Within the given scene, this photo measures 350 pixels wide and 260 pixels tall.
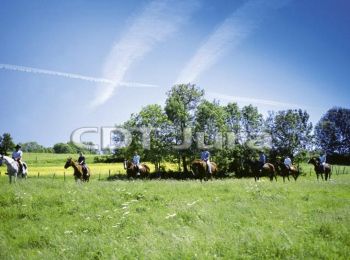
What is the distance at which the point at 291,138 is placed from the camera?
239 ft

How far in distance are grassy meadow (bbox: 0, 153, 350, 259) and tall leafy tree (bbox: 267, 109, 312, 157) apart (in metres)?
54.2

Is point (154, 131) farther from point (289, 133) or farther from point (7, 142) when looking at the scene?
point (7, 142)

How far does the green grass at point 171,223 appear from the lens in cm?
989

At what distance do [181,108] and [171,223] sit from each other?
5136 centimetres

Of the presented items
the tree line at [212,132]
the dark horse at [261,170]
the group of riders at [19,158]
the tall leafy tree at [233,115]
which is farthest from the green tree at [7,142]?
the dark horse at [261,170]

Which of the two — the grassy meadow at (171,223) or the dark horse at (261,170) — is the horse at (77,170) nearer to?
the grassy meadow at (171,223)

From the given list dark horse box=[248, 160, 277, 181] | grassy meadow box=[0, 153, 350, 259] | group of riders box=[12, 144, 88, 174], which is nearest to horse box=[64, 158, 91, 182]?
group of riders box=[12, 144, 88, 174]

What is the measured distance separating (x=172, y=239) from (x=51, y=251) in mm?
4043

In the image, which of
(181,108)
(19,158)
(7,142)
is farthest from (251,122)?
(7,142)

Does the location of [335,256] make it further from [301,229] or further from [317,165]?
[317,165]

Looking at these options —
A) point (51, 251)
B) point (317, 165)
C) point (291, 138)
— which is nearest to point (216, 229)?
point (51, 251)

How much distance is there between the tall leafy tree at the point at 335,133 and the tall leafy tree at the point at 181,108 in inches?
2974

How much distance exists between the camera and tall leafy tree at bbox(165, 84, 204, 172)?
2422 inches

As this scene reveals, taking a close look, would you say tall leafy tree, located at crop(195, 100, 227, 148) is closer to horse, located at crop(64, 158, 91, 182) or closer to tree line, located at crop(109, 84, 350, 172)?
tree line, located at crop(109, 84, 350, 172)
